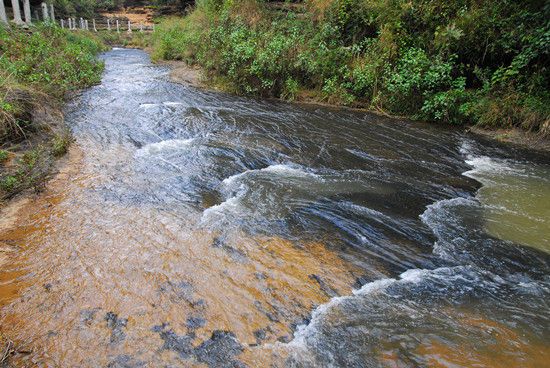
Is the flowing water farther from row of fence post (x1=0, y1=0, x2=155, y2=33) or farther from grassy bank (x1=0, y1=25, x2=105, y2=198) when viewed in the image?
row of fence post (x1=0, y1=0, x2=155, y2=33)

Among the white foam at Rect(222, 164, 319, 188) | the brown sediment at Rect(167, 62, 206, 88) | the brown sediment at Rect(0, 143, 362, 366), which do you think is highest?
the brown sediment at Rect(167, 62, 206, 88)

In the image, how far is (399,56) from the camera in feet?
31.9

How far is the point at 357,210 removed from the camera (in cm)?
445

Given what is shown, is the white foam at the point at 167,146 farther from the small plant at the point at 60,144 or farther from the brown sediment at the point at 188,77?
the brown sediment at the point at 188,77

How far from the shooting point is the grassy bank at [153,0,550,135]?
8.02m

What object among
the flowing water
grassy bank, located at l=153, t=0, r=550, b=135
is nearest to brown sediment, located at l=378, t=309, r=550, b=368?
the flowing water

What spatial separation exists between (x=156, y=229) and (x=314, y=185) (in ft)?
8.95

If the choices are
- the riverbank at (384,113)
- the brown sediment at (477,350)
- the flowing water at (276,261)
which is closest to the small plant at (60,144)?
the flowing water at (276,261)

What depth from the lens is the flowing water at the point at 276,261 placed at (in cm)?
235

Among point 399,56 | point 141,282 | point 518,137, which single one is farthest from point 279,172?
point 399,56

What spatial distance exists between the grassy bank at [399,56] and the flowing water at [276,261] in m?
2.91

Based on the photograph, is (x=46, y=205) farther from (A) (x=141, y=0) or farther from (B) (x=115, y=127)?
(A) (x=141, y=0)

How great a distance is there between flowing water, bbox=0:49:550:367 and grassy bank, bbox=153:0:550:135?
2.91 m

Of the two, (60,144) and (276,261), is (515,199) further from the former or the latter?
(60,144)
